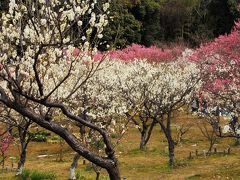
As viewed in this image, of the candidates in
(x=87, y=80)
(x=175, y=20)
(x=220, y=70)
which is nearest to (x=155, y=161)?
(x=87, y=80)

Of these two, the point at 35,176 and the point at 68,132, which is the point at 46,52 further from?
the point at 35,176

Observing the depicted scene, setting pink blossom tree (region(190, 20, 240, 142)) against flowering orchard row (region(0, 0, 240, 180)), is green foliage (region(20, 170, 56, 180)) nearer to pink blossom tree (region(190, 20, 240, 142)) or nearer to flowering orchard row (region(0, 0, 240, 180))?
flowering orchard row (region(0, 0, 240, 180))

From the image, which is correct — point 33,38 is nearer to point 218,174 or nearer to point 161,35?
point 218,174

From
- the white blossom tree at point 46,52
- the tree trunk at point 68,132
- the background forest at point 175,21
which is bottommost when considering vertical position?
the tree trunk at point 68,132

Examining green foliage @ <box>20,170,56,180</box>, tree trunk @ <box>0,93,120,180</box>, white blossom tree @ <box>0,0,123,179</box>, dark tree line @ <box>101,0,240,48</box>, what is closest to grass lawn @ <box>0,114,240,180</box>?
green foliage @ <box>20,170,56,180</box>

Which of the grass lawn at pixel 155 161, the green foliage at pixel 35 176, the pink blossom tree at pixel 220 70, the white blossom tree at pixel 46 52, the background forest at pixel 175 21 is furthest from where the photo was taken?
the background forest at pixel 175 21

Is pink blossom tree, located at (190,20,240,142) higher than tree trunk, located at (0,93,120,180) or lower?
higher

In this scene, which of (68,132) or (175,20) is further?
(175,20)

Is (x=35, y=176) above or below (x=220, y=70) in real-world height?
below

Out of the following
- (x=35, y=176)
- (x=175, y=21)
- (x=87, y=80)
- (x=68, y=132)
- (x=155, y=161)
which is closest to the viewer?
(x=68, y=132)

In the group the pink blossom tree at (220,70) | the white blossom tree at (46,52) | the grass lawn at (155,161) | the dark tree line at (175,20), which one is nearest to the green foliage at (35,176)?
the grass lawn at (155,161)

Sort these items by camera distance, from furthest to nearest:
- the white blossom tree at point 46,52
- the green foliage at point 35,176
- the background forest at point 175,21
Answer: the background forest at point 175,21 → the green foliage at point 35,176 → the white blossom tree at point 46,52

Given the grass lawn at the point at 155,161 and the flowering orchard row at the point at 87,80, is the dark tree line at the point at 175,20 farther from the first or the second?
the grass lawn at the point at 155,161

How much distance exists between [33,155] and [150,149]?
7579mm
